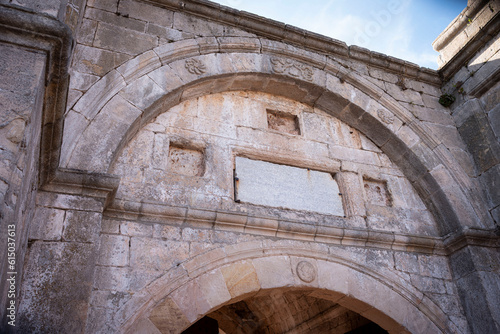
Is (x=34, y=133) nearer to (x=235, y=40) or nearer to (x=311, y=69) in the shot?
(x=235, y=40)

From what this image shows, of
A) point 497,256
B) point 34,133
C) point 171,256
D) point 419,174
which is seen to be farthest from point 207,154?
point 497,256

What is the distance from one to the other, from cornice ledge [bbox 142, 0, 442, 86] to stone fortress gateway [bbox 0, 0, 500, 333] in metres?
0.02

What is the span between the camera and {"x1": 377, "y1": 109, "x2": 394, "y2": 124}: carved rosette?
16.1 feet

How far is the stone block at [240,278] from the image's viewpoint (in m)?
3.34

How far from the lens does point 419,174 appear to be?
15.5 feet

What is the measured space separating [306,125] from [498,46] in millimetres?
2367

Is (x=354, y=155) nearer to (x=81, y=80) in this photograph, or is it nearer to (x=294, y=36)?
(x=294, y=36)

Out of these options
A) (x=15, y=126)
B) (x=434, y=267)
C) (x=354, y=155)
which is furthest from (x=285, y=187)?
(x=15, y=126)

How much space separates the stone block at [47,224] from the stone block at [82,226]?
0.04 metres

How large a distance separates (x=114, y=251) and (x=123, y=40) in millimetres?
2027

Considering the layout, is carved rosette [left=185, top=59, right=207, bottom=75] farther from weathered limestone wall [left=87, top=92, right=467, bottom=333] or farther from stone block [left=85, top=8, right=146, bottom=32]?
stone block [left=85, top=8, right=146, bottom=32]

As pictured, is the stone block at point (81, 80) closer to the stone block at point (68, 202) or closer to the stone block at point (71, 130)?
the stone block at point (71, 130)

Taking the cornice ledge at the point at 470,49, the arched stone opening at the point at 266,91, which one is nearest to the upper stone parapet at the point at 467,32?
the cornice ledge at the point at 470,49

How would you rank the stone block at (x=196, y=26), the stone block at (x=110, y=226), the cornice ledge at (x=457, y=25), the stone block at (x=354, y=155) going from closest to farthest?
the stone block at (x=110, y=226) < the stone block at (x=196, y=26) < the stone block at (x=354, y=155) < the cornice ledge at (x=457, y=25)
